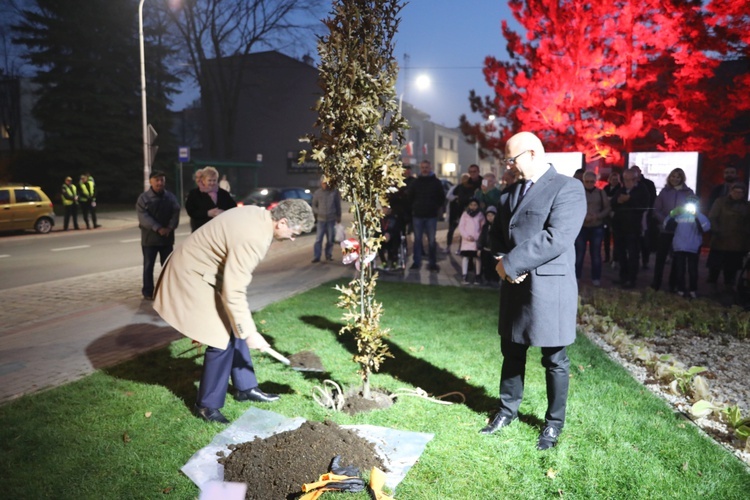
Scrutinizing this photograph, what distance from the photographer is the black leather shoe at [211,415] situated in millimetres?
4410

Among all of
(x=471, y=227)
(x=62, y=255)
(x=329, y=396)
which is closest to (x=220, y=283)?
(x=329, y=396)

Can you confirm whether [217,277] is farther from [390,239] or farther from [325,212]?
[325,212]

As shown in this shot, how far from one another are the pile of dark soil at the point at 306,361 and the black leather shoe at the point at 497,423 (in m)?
1.92

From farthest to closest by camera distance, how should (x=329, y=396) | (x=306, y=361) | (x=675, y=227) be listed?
(x=675, y=227) < (x=306, y=361) < (x=329, y=396)

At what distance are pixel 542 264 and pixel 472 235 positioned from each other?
6308 mm

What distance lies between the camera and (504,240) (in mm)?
4289

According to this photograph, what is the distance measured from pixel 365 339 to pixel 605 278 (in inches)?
304

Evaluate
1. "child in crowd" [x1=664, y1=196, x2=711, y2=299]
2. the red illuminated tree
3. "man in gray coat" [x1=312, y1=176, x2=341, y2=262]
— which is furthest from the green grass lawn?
the red illuminated tree

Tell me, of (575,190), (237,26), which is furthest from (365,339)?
(237,26)

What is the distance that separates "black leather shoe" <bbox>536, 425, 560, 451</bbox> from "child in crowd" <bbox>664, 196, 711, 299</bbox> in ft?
20.2

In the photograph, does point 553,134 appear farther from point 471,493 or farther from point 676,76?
point 471,493

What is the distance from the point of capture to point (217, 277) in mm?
4250

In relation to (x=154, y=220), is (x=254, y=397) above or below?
below

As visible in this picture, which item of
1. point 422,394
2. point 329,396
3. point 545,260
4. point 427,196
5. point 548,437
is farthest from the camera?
point 427,196
